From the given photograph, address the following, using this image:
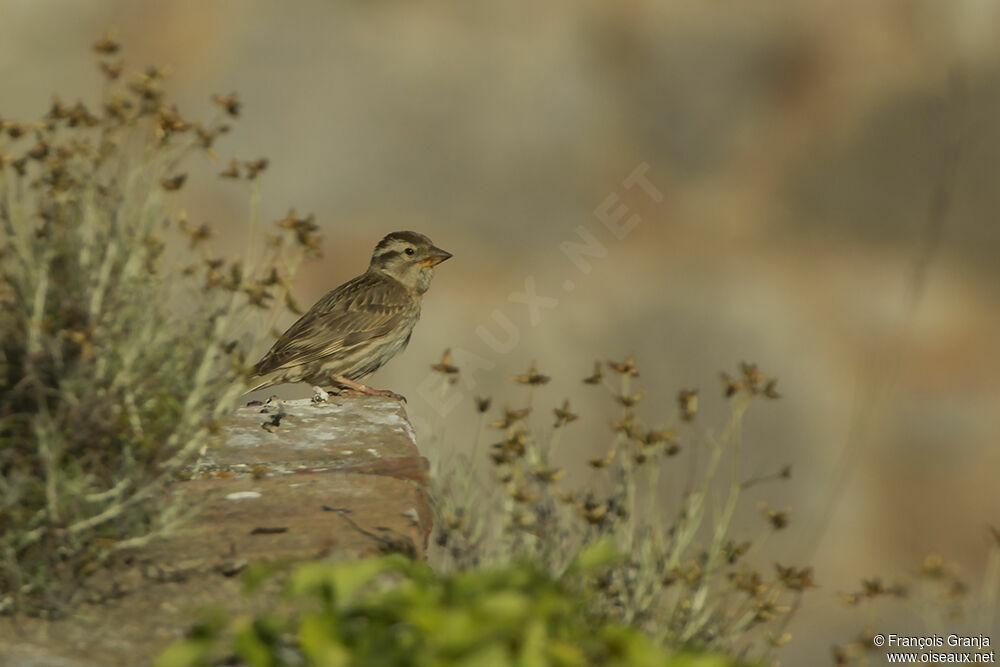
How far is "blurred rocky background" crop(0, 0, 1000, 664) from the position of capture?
13.3 meters

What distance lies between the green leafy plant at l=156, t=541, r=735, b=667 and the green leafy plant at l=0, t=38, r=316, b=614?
2.73 ft

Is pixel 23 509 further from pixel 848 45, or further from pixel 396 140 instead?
pixel 848 45

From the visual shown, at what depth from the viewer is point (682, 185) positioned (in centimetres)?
1411

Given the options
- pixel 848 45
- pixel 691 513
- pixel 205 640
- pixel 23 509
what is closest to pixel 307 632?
pixel 205 640

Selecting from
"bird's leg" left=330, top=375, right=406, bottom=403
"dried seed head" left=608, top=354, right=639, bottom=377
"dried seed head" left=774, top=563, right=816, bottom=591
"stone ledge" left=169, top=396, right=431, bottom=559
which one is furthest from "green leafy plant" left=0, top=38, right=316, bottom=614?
"bird's leg" left=330, top=375, right=406, bottom=403

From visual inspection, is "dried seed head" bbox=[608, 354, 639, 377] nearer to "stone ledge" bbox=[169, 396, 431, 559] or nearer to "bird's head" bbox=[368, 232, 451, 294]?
"stone ledge" bbox=[169, 396, 431, 559]

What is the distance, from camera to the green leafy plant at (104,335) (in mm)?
3064

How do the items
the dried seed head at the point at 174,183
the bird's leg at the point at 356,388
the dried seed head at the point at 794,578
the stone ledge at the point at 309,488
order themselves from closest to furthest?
the dried seed head at the point at 174,183 → the stone ledge at the point at 309,488 → the dried seed head at the point at 794,578 → the bird's leg at the point at 356,388

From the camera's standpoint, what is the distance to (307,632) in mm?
2221

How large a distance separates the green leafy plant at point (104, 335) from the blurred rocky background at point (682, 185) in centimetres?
914

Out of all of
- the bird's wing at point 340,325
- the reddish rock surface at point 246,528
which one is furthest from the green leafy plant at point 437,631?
the bird's wing at point 340,325

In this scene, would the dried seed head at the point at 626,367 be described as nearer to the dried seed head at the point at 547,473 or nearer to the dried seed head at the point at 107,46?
the dried seed head at the point at 547,473

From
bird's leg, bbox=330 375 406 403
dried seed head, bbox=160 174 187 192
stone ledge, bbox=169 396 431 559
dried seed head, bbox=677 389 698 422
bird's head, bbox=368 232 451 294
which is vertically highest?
bird's head, bbox=368 232 451 294

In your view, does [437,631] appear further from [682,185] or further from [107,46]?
[682,185]
